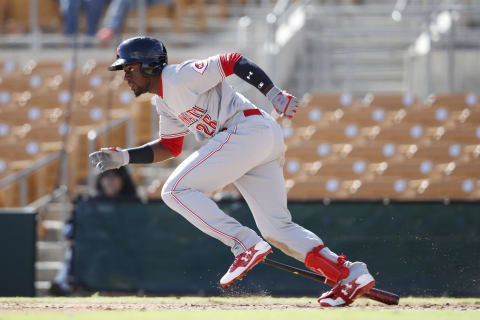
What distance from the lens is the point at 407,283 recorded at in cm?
784

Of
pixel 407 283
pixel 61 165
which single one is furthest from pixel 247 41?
pixel 407 283

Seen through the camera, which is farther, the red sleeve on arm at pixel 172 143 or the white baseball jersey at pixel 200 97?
the red sleeve on arm at pixel 172 143

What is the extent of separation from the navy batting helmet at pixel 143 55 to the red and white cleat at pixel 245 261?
1159 millimetres

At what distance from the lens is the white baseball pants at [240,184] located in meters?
5.48

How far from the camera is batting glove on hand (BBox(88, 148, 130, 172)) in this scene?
227 inches

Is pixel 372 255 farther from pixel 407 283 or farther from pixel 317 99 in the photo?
pixel 317 99

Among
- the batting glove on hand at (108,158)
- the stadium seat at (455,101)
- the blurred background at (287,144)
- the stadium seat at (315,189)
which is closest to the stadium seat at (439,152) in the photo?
the blurred background at (287,144)

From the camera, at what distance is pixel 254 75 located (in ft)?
17.6

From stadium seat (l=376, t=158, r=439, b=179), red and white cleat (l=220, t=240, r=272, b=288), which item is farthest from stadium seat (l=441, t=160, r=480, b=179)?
red and white cleat (l=220, t=240, r=272, b=288)

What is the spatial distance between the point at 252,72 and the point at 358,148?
555cm

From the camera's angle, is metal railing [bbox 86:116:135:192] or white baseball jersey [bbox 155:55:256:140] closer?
white baseball jersey [bbox 155:55:256:140]

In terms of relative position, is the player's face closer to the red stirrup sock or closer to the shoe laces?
the shoe laces

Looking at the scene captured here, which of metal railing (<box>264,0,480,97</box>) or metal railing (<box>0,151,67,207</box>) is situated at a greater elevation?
metal railing (<box>264,0,480,97</box>)

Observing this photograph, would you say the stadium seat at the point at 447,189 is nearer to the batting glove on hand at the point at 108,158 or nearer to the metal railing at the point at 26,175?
the metal railing at the point at 26,175
